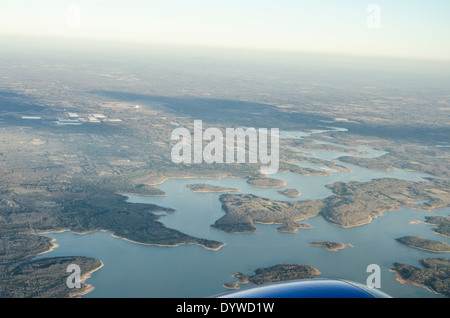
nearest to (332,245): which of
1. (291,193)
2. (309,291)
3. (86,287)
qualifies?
(291,193)

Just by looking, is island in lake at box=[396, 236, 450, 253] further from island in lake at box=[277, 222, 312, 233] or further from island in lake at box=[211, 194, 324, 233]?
island in lake at box=[211, 194, 324, 233]

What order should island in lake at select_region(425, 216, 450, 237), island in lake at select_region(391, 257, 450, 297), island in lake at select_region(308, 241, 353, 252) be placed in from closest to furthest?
island in lake at select_region(391, 257, 450, 297) < island in lake at select_region(308, 241, 353, 252) < island in lake at select_region(425, 216, 450, 237)

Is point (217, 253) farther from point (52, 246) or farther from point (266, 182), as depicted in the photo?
point (266, 182)

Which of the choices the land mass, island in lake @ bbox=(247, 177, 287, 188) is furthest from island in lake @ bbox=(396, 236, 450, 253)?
island in lake @ bbox=(247, 177, 287, 188)

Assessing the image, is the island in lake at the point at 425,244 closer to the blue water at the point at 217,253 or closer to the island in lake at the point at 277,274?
the blue water at the point at 217,253

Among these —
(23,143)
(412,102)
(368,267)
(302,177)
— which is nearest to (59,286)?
(368,267)

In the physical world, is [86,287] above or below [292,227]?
above

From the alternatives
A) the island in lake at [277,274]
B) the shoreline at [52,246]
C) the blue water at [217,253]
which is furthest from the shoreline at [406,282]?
the shoreline at [52,246]
